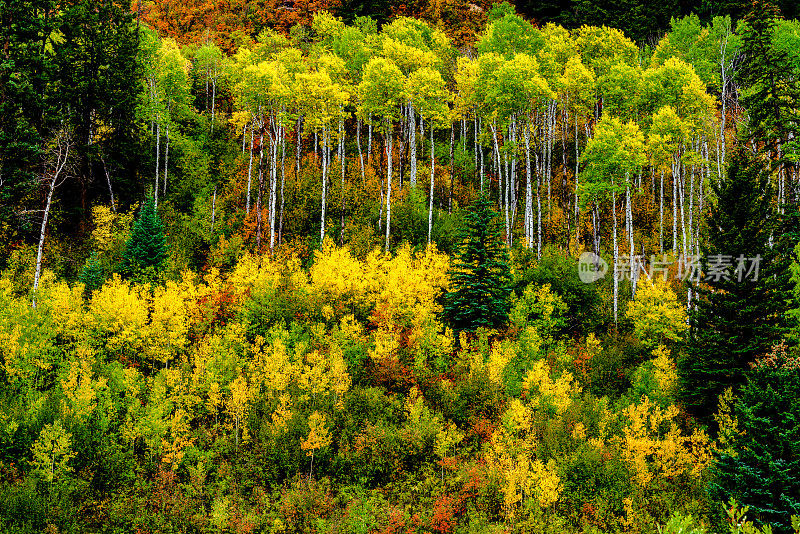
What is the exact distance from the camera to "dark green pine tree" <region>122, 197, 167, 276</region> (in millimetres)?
30688

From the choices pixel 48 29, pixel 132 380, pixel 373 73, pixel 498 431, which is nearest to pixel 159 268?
pixel 132 380

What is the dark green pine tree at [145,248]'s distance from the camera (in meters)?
30.7

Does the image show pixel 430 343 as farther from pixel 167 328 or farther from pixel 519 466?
pixel 167 328

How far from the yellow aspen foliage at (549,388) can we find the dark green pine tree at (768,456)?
707 centimetres

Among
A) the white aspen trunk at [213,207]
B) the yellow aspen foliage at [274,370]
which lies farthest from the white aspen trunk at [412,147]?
the yellow aspen foliage at [274,370]

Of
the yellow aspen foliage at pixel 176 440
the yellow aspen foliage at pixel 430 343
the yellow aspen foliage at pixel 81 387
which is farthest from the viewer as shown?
the yellow aspen foliage at pixel 430 343

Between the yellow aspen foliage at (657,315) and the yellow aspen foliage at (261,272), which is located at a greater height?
the yellow aspen foliage at (261,272)

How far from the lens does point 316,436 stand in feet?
80.1

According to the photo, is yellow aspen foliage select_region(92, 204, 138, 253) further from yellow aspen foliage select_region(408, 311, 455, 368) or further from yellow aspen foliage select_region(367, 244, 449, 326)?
yellow aspen foliage select_region(408, 311, 455, 368)

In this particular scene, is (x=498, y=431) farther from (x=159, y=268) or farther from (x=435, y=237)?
(x=159, y=268)

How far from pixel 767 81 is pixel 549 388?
1980 cm

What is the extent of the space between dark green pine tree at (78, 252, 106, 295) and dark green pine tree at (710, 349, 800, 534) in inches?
1250

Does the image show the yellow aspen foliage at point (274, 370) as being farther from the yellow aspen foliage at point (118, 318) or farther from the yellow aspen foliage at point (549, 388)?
the yellow aspen foliage at point (549, 388)

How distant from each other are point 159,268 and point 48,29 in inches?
632
